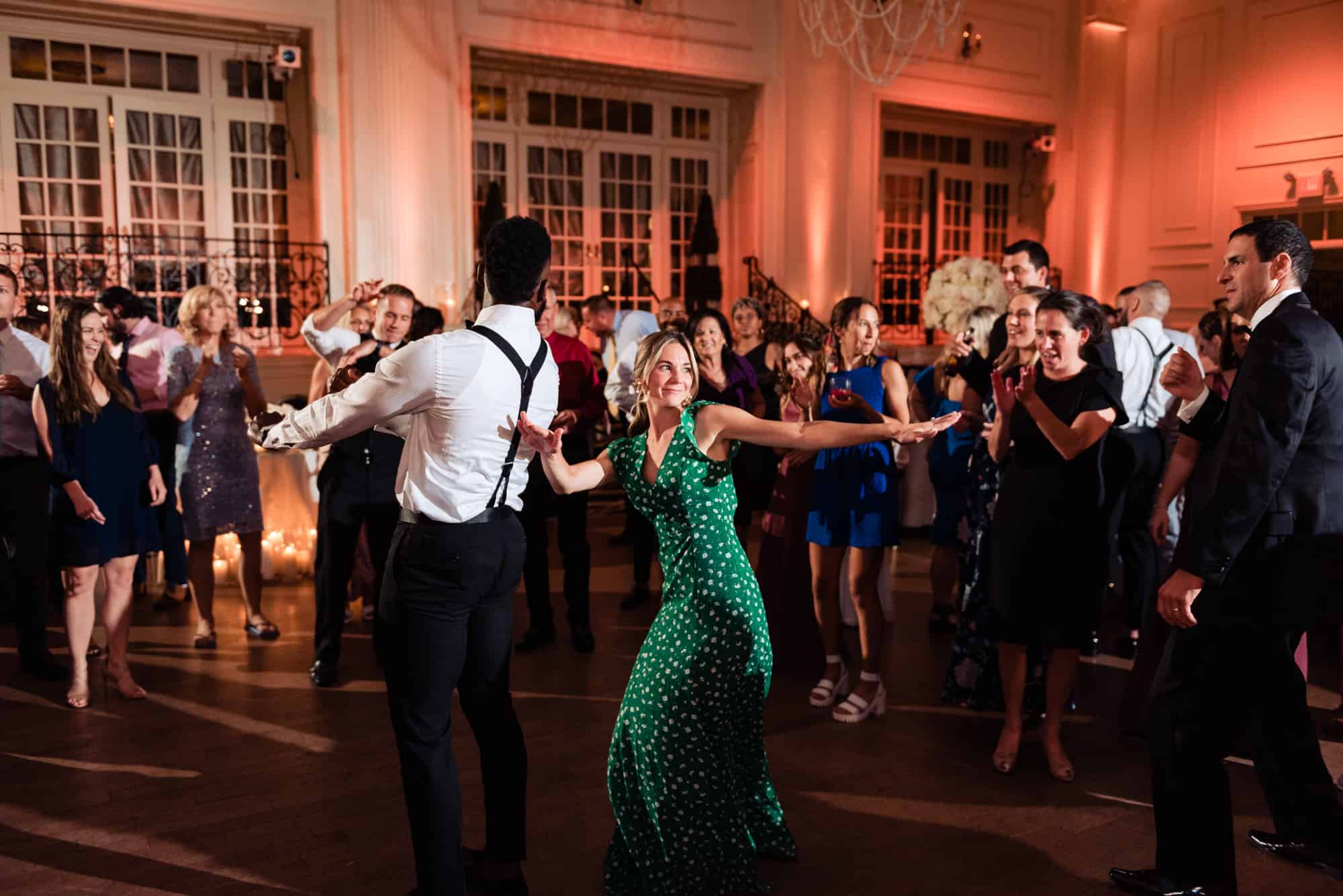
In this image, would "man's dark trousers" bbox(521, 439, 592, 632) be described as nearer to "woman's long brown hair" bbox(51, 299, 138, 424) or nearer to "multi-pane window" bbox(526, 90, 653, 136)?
"woman's long brown hair" bbox(51, 299, 138, 424)

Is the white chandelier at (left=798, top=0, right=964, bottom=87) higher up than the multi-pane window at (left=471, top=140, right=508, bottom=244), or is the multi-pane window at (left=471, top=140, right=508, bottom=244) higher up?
the white chandelier at (left=798, top=0, right=964, bottom=87)

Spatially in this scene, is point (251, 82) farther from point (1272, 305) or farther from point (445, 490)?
point (1272, 305)

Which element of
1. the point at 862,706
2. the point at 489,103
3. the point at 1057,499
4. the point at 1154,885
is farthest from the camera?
the point at 489,103

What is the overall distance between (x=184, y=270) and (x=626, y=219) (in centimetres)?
445

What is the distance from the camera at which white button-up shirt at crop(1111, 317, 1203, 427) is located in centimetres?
513

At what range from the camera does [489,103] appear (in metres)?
10.5

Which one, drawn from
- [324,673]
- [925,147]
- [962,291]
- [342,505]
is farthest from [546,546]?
[925,147]

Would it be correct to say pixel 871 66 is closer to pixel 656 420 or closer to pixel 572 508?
pixel 572 508

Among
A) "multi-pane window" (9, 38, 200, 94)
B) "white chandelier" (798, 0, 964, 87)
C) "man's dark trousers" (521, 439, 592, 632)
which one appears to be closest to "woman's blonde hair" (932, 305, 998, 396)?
"man's dark trousers" (521, 439, 592, 632)

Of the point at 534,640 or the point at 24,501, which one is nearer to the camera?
the point at 24,501

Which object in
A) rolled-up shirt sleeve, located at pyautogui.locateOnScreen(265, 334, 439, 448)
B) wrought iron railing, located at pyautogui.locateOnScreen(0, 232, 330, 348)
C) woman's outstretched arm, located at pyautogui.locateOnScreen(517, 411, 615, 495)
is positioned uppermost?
wrought iron railing, located at pyautogui.locateOnScreen(0, 232, 330, 348)

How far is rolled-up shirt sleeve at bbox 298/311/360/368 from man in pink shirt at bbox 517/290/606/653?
0.83 m

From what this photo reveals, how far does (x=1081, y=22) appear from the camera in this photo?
12.6 metres

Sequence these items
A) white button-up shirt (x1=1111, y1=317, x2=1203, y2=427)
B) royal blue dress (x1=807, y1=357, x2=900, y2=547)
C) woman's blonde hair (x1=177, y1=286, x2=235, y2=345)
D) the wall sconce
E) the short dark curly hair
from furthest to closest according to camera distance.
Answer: the wall sconce
white button-up shirt (x1=1111, y1=317, x2=1203, y2=427)
woman's blonde hair (x1=177, y1=286, x2=235, y2=345)
royal blue dress (x1=807, y1=357, x2=900, y2=547)
the short dark curly hair
